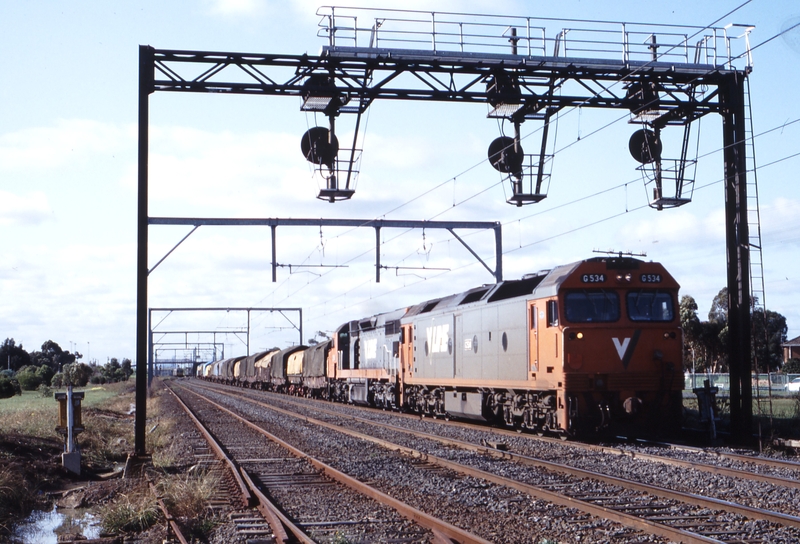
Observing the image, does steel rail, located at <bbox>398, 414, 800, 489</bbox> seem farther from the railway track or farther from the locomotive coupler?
the locomotive coupler

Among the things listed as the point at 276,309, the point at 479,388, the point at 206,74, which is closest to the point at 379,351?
the point at 479,388

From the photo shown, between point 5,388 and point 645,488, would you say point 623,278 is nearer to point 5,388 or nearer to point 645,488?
point 645,488

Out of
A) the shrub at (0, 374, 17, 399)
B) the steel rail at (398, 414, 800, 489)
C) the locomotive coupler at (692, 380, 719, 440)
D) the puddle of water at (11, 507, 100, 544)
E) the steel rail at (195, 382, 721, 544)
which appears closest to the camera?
the steel rail at (195, 382, 721, 544)

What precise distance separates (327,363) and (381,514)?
34040 mm

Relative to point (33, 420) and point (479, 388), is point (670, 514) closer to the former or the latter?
point (479, 388)

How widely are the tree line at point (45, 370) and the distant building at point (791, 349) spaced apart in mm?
67138

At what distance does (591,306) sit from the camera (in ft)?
57.4

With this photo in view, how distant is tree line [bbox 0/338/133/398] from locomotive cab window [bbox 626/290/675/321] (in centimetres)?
3022

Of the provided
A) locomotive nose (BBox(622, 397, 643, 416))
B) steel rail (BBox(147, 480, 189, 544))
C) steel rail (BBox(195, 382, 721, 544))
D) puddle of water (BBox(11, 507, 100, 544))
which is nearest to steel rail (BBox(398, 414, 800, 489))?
locomotive nose (BBox(622, 397, 643, 416))

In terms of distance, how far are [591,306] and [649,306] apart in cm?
138

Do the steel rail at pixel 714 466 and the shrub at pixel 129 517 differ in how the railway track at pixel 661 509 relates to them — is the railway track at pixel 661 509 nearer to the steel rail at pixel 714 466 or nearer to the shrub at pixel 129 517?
the steel rail at pixel 714 466

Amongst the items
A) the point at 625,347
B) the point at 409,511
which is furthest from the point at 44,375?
the point at 409,511

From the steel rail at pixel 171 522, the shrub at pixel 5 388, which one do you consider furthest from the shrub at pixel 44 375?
the steel rail at pixel 171 522

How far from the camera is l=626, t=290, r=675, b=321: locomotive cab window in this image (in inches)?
699
